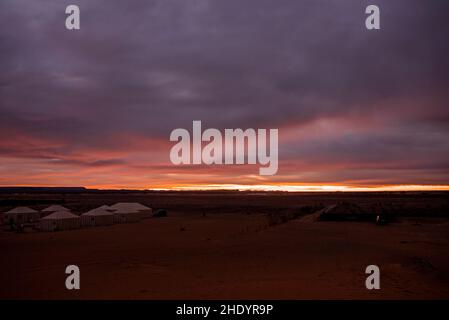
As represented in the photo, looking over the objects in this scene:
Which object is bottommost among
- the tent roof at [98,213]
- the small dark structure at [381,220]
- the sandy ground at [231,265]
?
the sandy ground at [231,265]

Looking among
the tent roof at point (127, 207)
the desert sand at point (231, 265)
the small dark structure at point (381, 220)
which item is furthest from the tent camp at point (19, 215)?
the small dark structure at point (381, 220)

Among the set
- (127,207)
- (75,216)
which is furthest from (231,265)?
(127,207)

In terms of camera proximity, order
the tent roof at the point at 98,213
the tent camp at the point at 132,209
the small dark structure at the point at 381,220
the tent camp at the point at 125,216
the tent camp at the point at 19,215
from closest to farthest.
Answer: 1. the small dark structure at the point at 381,220
2. the tent roof at the point at 98,213
3. the tent camp at the point at 19,215
4. the tent camp at the point at 125,216
5. the tent camp at the point at 132,209

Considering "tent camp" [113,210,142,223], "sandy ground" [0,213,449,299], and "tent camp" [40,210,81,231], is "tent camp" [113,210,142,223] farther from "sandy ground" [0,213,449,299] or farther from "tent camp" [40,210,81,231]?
"sandy ground" [0,213,449,299]

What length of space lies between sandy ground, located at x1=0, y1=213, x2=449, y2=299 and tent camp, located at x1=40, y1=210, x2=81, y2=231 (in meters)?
5.80

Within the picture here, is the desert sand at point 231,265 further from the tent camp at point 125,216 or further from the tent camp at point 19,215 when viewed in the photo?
the tent camp at point 19,215

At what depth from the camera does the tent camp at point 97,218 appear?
36.4 meters

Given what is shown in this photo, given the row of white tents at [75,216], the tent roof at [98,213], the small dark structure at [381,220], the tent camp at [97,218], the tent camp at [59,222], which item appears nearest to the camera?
the tent camp at [59,222]

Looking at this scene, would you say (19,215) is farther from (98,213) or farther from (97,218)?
(97,218)

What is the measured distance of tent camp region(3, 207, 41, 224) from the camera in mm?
40219

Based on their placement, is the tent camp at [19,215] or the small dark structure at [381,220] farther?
the tent camp at [19,215]

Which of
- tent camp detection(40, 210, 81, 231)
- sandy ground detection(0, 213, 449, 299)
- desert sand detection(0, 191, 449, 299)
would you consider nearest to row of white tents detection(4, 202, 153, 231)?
tent camp detection(40, 210, 81, 231)

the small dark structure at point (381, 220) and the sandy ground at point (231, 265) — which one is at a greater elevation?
the small dark structure at point (381, 220)
